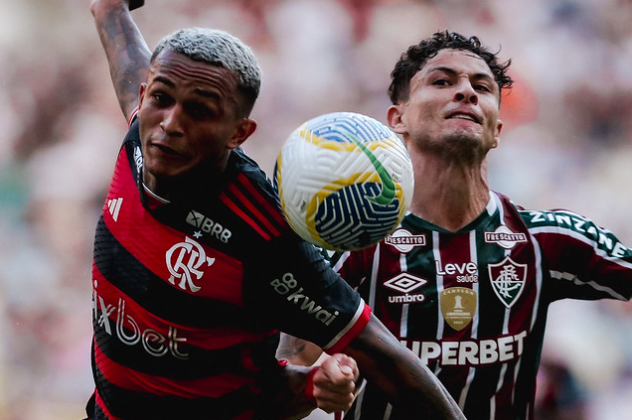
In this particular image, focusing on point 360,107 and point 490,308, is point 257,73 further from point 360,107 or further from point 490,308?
point 360,107

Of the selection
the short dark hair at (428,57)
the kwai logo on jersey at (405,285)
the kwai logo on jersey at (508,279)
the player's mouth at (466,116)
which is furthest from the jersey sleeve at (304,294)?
the short dark hair at (428,57)

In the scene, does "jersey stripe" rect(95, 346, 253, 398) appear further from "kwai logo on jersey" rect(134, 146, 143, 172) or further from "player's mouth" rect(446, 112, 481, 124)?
"player's mouth" rect(446, 112, 481, 124)

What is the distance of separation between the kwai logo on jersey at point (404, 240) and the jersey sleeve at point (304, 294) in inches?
36.7

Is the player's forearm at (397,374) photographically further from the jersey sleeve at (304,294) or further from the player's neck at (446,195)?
the player's neck at (446,195)

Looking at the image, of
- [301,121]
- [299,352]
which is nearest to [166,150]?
[299,352]

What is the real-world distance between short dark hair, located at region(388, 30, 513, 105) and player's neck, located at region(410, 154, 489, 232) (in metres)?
0.44

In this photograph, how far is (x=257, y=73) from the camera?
2504mm

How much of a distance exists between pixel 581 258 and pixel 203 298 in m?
1.77

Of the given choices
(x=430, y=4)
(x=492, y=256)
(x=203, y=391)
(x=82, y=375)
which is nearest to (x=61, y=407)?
(x=82, y=375)

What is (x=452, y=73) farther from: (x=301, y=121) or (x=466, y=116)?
(x=301, y=121)

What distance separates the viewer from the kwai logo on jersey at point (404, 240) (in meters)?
3.33

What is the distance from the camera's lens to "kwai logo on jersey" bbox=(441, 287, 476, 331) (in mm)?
3277

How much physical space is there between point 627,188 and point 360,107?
2.09m

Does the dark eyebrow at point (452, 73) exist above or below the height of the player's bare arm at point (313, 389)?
above
